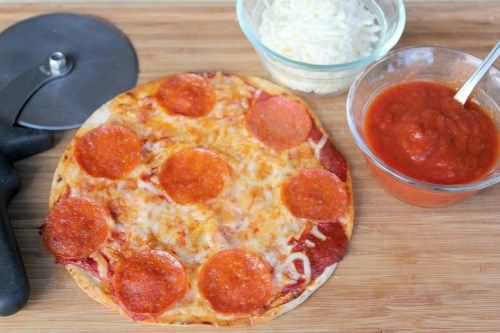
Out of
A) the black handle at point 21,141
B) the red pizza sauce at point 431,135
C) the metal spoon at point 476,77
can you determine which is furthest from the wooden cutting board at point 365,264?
the metal spoon at point 476,77

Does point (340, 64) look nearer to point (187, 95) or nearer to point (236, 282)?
point (187, 95)

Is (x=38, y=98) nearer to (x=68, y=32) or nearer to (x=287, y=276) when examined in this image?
(x=68, y=32)

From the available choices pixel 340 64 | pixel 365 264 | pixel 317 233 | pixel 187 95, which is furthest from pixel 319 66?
pixel 365 264

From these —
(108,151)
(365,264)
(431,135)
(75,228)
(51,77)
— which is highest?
(431,135)

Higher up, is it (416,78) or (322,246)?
(416,78)

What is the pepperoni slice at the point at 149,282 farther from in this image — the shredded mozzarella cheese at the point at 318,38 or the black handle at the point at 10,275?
the shredded mozzarella cheese at the point at 318,38

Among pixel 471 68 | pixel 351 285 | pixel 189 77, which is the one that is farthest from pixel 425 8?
pixel 351 285

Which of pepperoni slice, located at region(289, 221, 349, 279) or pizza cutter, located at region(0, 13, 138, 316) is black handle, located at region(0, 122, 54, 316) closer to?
pizza cutter, located at region(0, 13, 138, 316)
